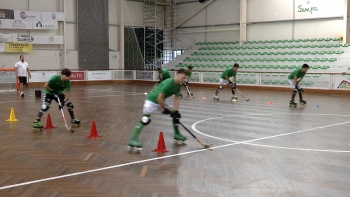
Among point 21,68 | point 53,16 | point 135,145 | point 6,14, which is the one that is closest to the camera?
point 135,145

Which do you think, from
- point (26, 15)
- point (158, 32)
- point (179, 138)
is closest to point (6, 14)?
point (26, 15)

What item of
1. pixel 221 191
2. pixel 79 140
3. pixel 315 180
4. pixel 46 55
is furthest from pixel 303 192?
pixel 46 55

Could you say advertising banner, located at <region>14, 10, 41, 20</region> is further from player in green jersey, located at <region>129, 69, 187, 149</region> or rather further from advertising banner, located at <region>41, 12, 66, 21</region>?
player in green jersey, located at <region>129, 69, 187, 149</region>

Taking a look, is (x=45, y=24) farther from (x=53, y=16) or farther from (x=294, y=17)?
(x=294, y=17)

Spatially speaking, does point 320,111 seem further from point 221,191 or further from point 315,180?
point 221,191

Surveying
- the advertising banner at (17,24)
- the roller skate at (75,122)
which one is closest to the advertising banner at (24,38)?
the advertising banner at (17,24)

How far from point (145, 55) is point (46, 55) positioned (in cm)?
950

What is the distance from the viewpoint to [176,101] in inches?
347

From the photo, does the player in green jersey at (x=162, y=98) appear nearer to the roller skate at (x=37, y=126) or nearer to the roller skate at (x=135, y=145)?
the roller skate at (x=135, y=145)

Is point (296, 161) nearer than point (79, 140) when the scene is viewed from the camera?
Yes

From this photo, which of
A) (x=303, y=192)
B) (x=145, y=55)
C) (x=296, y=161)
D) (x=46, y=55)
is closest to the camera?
(x=303, y=192)

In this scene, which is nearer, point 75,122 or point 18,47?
point 75,122

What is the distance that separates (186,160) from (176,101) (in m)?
1.42

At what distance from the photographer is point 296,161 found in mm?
7766
